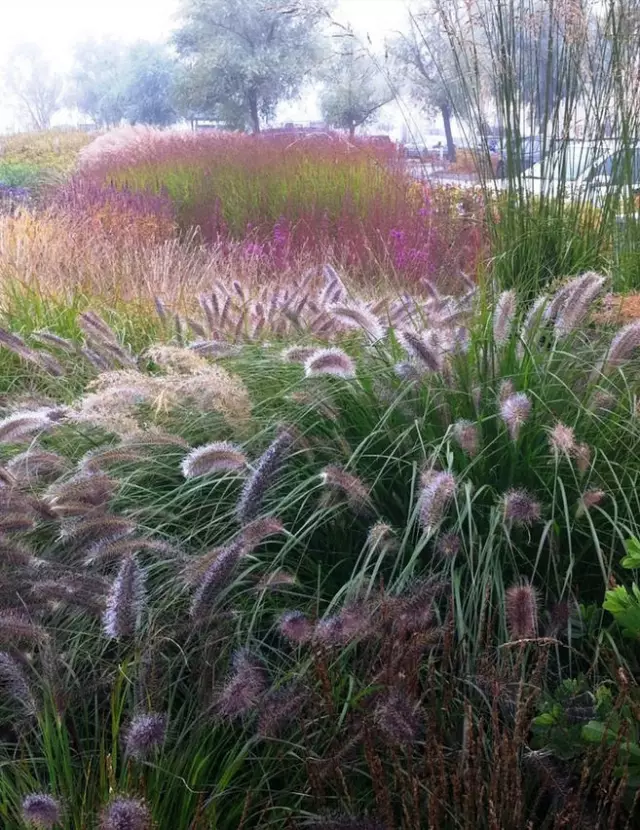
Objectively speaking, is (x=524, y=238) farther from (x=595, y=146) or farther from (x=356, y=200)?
(x=356, y=200)

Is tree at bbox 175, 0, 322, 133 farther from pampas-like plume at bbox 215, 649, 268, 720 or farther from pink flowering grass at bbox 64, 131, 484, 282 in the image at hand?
pampas-like plume at bbox 215, 649, 268, 720

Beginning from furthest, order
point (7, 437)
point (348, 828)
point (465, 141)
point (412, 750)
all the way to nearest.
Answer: point (465, 141), point (7, 437), point (412, 750), point (348, 828)

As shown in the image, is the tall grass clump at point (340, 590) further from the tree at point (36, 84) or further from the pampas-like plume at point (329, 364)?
the tree at point (36, 84)

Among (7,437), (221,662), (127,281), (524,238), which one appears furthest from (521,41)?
(221,662)

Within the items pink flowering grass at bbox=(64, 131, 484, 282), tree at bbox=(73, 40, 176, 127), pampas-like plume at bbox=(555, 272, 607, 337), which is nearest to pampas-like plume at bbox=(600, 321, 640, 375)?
pampas-like plume at bbox=(555, 272, 607, 337)

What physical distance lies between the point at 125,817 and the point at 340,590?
0.74 metres

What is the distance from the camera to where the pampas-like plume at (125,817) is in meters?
1.09

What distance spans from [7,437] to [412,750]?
120 cm

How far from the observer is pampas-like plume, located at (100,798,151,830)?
1.09 meters

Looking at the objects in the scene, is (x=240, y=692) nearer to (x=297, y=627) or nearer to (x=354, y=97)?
(x=297, y=627)

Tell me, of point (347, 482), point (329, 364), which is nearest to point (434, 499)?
point (347, 482)

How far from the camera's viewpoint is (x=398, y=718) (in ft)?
4.09

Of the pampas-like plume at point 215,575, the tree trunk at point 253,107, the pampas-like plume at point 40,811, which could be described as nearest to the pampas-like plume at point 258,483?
the pampas-like plume at point 215,575

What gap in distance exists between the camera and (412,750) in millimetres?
1453
